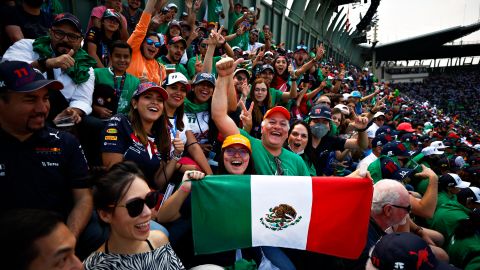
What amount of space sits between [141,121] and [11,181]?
1239mm

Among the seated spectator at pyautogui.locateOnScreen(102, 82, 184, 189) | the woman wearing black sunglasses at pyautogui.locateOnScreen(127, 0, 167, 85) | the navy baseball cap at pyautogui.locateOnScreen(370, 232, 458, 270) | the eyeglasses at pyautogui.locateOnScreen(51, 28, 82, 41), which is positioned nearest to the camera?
the navy baseball cap at pyautogui.locateOnScreen(370, 232, 458, 270)

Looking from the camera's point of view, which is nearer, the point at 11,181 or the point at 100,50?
the point at 11,181

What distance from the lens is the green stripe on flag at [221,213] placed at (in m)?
2.85

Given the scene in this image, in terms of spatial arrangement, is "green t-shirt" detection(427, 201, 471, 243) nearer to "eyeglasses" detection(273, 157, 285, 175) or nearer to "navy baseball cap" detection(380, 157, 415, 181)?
"navy baseball cap" detection(380, 157, 415, 181)

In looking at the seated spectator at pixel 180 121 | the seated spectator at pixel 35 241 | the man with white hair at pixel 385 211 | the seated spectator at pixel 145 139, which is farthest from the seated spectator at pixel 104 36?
the man with white hair at pixel 385 211

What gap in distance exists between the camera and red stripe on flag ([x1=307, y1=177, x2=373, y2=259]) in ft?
10.0

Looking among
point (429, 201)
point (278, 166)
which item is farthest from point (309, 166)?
point (429, 201)

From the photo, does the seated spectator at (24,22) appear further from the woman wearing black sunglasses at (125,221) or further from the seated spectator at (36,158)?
the woman wearing black sunglasses at (125,221)

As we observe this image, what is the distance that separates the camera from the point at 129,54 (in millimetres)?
4094

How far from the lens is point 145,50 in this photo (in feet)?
16.2

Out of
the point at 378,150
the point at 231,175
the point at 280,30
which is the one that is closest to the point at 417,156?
the point at 378,150

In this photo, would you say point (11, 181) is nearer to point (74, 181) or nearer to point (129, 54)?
point (74, 181)

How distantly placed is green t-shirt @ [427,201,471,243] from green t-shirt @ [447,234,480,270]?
0.20 m

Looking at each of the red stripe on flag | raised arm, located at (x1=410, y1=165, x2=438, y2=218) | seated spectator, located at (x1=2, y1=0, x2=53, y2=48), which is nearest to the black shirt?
raised arm, located at (x1=410, y1=165, x2=438, y2=218)
